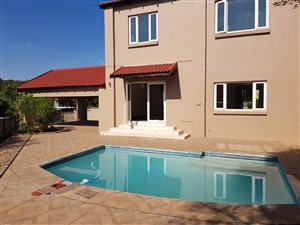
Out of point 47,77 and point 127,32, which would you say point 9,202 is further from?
point 47,77

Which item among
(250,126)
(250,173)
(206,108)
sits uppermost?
(206,108)

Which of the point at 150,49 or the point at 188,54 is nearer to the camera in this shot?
the point at 188,54

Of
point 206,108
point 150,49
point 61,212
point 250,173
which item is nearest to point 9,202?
point 61,212

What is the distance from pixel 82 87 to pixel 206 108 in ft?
42.5

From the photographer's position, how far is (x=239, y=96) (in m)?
19.1

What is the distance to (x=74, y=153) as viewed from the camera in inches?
571

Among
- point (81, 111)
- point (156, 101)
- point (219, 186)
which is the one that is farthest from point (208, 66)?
point (81, 111)

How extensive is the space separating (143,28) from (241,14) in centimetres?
865

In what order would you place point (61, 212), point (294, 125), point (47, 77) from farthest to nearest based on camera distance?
1. point (47, 77)
2. point (294, 125)
3. point (61, 212)

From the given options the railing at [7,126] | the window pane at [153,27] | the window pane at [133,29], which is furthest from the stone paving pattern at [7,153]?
the window pane at [153,27]

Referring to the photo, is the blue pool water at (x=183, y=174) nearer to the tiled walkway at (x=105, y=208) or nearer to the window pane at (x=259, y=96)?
the tiled walkway at (x=105, y=208)

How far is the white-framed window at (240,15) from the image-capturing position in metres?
18.0

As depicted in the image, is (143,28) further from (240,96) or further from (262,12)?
(240,96)

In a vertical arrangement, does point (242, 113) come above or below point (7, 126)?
above
